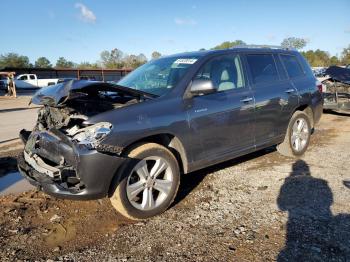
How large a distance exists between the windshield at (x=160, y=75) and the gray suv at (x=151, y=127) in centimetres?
2

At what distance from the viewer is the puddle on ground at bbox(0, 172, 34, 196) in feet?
17.3

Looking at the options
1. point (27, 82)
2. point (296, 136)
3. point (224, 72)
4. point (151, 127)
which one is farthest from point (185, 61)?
point (27, 82)

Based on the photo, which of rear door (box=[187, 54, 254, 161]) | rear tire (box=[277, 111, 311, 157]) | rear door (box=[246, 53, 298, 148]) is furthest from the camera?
rear tire (box=[277, 111, 311, 157])

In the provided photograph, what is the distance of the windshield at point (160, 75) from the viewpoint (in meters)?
4.61

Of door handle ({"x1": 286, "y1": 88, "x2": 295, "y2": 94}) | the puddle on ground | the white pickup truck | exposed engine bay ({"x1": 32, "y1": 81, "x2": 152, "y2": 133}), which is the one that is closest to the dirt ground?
the puddle on ground

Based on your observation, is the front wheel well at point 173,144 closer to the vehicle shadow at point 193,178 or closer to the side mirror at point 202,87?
the vehicle shadow at point 193,178

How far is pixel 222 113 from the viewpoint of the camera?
473 centimetres

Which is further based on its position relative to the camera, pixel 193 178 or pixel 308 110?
pixel 308 110

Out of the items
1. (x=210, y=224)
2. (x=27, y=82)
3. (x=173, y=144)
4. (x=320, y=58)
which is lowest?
(x=210, y=224)

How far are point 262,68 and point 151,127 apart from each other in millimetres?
2540

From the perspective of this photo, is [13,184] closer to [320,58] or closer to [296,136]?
[296,136]

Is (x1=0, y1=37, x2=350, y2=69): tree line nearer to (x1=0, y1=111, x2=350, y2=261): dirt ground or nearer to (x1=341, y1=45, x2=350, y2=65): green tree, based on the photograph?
(x1=341, y1=45, x2=350, y2=65): green tree

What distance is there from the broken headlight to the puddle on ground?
2.11 meters

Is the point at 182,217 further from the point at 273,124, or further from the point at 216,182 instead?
the point at 273,124
